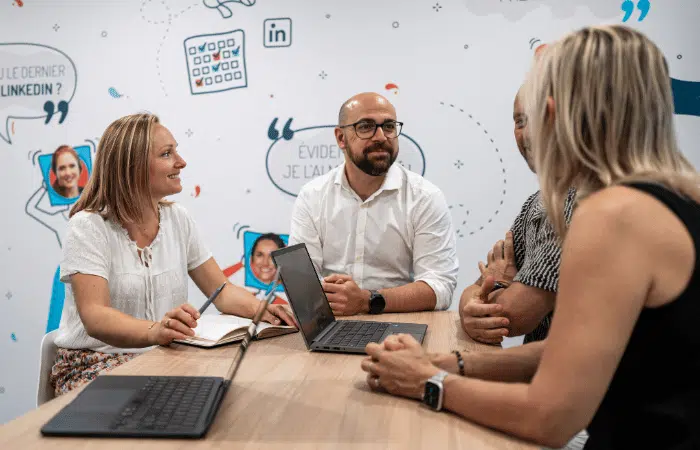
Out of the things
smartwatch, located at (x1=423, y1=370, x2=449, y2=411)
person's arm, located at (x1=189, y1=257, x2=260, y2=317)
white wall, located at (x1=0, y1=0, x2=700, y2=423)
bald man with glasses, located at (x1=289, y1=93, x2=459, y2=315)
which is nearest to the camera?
smartwatch, located at (x1=423, y1=370, x2=449, y2=411)

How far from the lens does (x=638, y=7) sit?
3.18 m

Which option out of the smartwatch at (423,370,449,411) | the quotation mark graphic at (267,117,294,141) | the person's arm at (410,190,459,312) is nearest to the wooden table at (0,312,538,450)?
the smartwatch at (423,370,449,411)

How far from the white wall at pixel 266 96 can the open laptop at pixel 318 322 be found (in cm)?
162

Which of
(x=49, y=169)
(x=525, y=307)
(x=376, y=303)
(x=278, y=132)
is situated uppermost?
(x=278, y=132)

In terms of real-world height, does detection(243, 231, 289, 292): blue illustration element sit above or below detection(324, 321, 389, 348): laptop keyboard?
below

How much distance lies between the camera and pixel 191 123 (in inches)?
143

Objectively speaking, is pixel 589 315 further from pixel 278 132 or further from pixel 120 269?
pixel 278 132

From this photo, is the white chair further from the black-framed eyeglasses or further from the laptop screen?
the black-framed eyeglasses

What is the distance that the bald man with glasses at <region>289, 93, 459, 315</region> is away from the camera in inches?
106

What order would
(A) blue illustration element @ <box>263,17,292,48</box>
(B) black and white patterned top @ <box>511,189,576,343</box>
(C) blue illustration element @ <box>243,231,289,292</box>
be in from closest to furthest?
(B) black and white patterned top @ <box>511,189,576,343</box> → (A) blue illustration element @ <box>263,17,292,48</box> → (C) blue illustration element @ <box>243,231,289,292</box>

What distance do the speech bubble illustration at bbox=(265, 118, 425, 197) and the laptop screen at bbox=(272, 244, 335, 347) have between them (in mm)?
1654

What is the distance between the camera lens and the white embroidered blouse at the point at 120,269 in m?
2.03

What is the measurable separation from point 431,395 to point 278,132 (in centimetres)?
257

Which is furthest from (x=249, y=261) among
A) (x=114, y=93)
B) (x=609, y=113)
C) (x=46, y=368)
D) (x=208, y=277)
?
(x=609, y=113)
